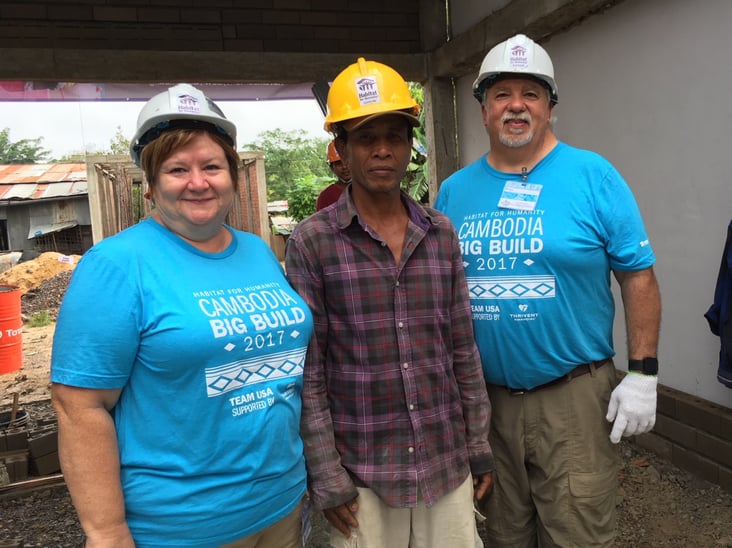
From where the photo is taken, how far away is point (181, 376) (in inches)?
58.2

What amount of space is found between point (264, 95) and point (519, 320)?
5.87m

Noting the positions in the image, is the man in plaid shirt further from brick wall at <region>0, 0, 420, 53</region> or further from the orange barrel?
the orange barrel

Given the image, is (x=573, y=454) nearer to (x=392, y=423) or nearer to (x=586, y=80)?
(x=392, y=423)

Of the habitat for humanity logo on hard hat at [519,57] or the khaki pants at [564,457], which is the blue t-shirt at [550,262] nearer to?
the khaki pants at [564,457]

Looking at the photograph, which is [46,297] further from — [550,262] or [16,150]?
[16,150]

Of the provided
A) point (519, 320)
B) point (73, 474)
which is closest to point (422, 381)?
point (519, 320)

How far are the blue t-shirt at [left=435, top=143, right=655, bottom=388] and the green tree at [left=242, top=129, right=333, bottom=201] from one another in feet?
145

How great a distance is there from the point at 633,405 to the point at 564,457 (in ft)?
1.07

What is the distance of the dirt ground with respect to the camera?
3.28 meters

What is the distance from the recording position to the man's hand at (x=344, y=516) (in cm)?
186

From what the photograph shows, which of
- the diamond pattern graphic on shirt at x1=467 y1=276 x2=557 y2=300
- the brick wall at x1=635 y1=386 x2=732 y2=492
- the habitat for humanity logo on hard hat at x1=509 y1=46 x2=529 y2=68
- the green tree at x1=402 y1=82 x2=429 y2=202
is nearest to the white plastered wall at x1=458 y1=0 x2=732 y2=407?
the brick wall at x1=635 y1=386 x2=732 y2=492

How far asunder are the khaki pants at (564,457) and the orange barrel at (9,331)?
8325mm

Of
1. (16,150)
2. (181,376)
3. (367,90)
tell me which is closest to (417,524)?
(181,376)

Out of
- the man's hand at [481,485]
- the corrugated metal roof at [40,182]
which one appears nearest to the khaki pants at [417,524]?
the man's hand at [481,485]
